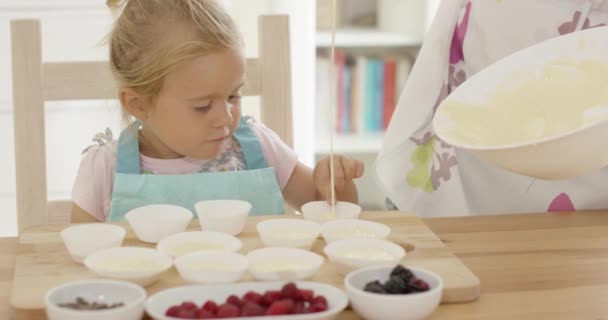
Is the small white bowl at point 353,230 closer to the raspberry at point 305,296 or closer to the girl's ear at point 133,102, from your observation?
the raspberry at point 305,296

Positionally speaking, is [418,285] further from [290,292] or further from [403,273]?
[290,292]

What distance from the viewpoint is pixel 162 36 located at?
1.36m

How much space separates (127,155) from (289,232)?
0.41 meters

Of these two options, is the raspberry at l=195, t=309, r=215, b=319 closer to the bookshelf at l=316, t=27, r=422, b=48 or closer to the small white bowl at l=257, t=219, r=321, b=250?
the small white bowl at l=257, t=219, r=321, b=250

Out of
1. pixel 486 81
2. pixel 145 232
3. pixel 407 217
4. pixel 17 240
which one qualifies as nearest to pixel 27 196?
pixel 17 240

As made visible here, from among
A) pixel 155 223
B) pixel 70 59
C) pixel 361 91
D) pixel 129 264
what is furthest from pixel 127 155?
pixel 361 91

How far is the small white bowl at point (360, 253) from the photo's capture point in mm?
999

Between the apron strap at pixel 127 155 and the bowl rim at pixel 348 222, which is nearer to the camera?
the bowl rim at pixel 348 222

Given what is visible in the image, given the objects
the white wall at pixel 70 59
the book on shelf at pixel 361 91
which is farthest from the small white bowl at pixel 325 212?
the book on shelf at pixel 361 91

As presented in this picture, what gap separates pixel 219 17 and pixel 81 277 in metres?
0.51

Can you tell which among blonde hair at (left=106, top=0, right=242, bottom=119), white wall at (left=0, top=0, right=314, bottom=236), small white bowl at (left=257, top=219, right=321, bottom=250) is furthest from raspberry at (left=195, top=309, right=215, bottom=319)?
white wall at (left=0, top=0, right=314, bottom=236)

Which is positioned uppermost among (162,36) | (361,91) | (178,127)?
(162,36)

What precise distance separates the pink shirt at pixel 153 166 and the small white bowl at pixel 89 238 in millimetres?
312

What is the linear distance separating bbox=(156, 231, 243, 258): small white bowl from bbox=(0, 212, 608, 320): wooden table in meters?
0.19
